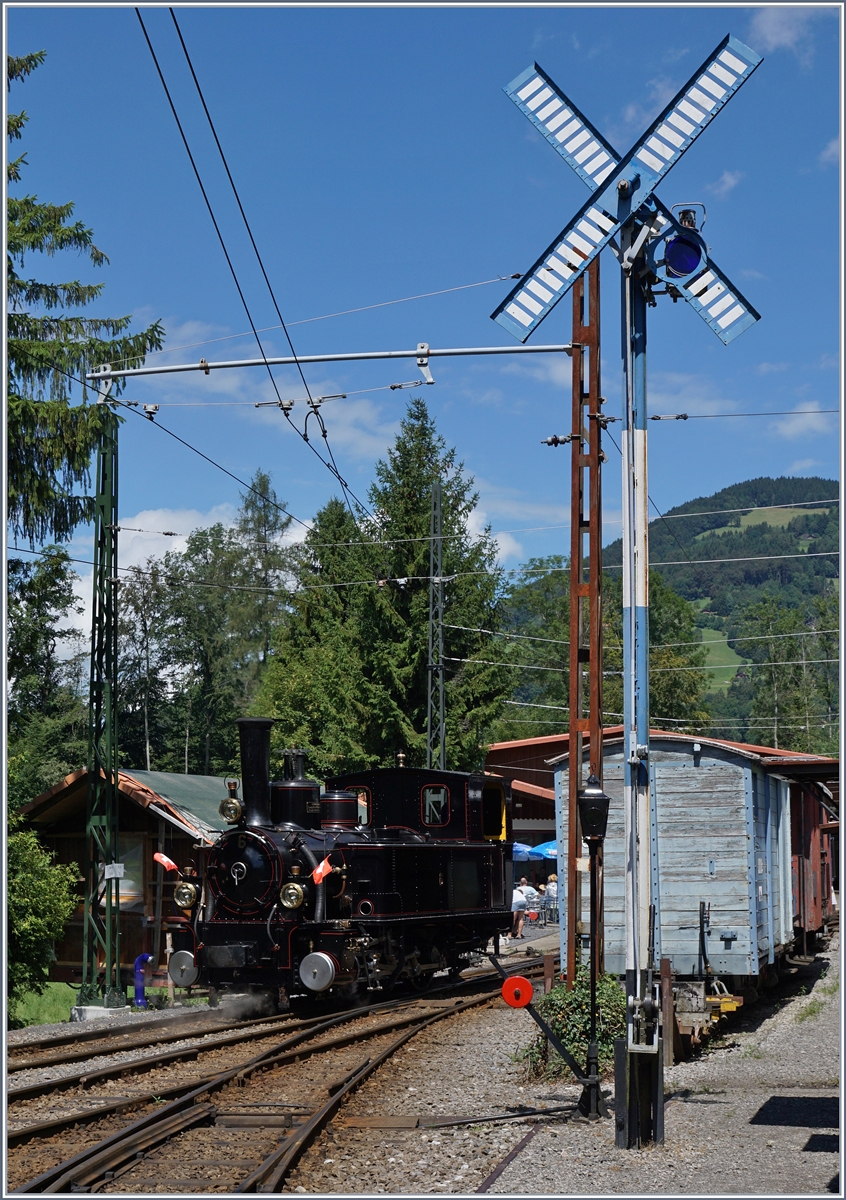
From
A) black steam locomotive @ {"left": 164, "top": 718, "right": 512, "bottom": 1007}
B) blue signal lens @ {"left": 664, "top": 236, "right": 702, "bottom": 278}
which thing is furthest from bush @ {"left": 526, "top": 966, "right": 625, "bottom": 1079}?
blue signal lens @ {"left": 664, "top": 236, "right": 702, "bottom": 278}

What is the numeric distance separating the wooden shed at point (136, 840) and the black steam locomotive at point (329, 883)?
3.71 metres

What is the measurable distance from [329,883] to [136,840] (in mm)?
7477

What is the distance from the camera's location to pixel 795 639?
67.3 m

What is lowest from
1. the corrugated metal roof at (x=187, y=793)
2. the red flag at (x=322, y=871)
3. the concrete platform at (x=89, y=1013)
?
the concrete platform at (x=89, y=1013)

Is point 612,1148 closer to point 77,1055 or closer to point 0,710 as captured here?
point 0,710

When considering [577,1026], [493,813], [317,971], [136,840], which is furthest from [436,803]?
[577,1026]

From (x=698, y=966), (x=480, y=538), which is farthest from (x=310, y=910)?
(x=480, y=538)

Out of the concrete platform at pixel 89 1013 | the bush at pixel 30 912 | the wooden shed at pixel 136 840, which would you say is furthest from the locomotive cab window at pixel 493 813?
the bush at pixel 30 912

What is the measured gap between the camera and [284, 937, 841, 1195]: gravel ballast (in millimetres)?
7285

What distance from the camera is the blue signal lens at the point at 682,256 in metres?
8.91

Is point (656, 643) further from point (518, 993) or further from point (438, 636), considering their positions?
point (518, 993)

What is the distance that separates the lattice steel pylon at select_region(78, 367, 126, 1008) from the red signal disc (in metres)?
8.43

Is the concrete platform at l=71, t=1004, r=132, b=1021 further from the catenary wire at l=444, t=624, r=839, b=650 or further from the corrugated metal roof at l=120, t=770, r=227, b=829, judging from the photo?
the catenary wire at l=444, t=624, r=839, b=650

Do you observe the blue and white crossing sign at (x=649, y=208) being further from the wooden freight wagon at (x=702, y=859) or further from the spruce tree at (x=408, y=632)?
the spruce tree at (x=408, y=632)
